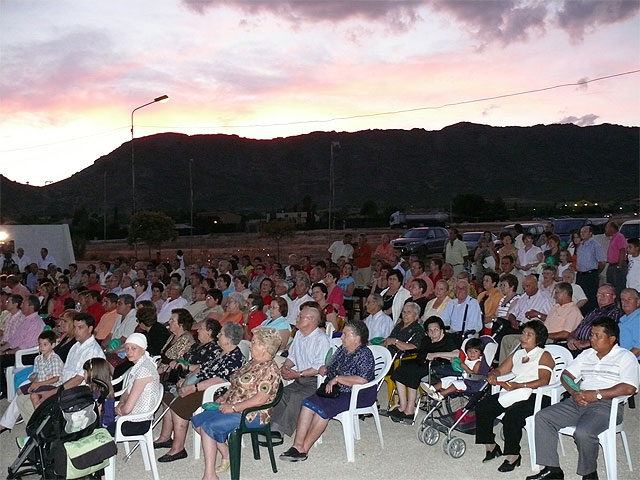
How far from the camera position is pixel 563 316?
6.63 metres

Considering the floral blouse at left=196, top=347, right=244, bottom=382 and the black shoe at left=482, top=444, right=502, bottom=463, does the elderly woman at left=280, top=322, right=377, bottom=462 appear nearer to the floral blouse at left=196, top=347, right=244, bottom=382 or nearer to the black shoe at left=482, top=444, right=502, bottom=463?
the floral blouse at left=196, top=347, right=244, bottom=382

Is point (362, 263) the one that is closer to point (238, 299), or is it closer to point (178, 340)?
point (238, 299)

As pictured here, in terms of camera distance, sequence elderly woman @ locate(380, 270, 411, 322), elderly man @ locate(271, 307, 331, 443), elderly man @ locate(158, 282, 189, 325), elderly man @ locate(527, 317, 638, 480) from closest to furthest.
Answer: elderly man @ locate(527, 317, 638, 480) → elderly man @ locate(271, 307, 331, 443) → elderly woman @ locate(380, 270, 411, 322) → elderly man @ locate(158, 282, 189, 325)

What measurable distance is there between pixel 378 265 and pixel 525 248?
221 cm

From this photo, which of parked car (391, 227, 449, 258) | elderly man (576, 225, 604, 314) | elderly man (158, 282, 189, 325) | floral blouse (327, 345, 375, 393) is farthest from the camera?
parked car (391, 227, 449, 258)

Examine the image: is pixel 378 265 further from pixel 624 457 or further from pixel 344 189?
pixel 344 189

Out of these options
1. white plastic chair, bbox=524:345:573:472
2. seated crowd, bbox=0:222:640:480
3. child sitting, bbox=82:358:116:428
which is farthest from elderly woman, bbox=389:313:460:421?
child sitting, bbox=82:358:116:428

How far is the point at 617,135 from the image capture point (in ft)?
366

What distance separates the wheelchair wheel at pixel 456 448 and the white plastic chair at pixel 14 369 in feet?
14.1

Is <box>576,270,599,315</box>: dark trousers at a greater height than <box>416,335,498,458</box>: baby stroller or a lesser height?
greater

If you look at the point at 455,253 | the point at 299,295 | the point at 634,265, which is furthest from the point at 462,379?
the point at 455,253

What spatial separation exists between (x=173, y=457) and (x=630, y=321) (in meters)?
4.11

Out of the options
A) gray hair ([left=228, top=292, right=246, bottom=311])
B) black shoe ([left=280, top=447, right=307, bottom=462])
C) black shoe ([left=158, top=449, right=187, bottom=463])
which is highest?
gray hair ([left=228, top=292, right=246, bottom=311])

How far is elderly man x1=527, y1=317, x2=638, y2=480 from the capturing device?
4.49 m
